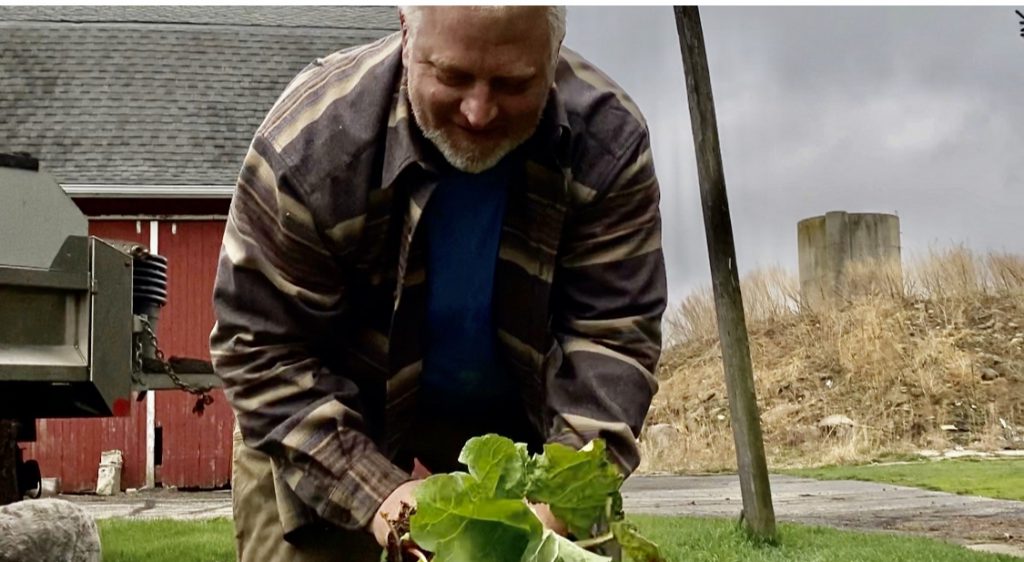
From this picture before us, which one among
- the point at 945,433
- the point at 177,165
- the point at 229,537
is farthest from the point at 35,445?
the point at 945,433

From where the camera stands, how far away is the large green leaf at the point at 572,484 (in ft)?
6.04

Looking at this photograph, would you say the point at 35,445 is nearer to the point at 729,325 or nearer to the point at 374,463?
the point at 729,325

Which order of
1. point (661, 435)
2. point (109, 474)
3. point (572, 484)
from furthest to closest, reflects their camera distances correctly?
1. point (661, 435)
2. point (109, 474)
3. point (572, 484)

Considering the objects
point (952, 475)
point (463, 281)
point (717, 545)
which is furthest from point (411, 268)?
point (952, 475)

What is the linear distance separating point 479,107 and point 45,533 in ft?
13.1

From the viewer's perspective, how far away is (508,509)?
1.78 metres

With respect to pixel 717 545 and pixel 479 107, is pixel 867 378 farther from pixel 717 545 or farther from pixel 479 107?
pixel 479 107

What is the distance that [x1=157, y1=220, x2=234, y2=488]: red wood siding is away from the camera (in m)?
12.7

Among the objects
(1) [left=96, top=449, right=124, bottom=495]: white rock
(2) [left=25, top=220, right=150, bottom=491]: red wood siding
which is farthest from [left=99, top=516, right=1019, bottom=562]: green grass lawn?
(2) [left=25, top=220, right=150, bottom=491]: red wood siding

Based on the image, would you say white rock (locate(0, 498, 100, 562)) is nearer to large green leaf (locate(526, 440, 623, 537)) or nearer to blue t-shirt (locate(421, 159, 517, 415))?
blue t-shirt (locate(421, 159, 517, 415))

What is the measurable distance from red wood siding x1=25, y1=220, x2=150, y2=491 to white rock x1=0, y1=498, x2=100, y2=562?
7291mm

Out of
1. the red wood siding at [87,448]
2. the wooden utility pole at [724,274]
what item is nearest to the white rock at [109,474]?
the red wood siding at [87,448]

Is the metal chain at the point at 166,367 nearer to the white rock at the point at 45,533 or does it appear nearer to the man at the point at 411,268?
the white rock at the point at 45,533

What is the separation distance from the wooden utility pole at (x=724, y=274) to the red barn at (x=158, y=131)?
744 cm
